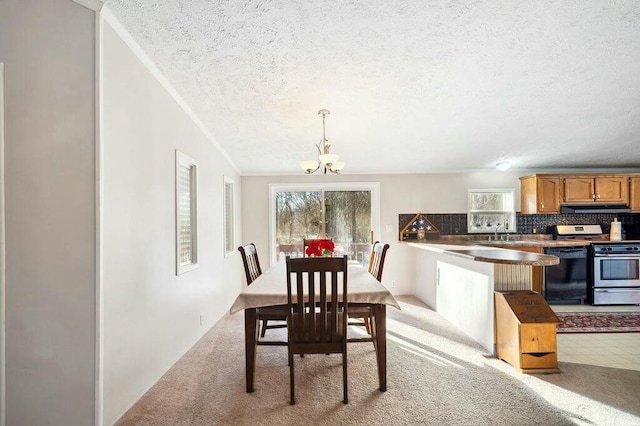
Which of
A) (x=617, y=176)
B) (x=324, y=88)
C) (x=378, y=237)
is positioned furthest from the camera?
(x=378, y=237)

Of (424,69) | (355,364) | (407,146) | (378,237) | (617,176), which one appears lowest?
(355,364)

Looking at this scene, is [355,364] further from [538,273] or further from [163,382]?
[538,273]

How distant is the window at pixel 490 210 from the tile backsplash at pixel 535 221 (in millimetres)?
142

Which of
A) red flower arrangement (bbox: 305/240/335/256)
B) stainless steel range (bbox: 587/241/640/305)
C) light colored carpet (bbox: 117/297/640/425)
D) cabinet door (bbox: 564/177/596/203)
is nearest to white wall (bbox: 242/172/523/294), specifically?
cabinet door (bbox: 564/177/596/203)

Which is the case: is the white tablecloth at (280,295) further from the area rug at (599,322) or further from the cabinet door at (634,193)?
the cabinet door at (634,193)

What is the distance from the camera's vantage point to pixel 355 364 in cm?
297

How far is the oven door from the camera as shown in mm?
4914

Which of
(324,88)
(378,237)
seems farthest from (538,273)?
(324,88)

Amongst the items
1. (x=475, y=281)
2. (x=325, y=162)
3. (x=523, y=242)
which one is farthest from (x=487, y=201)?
(x=325, y=162)

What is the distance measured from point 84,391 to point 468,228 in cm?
543

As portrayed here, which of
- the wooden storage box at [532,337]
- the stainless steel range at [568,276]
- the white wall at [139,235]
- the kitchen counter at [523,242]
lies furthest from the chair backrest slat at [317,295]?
the stainless steel range at [568,276]

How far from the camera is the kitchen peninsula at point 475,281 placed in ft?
9.88

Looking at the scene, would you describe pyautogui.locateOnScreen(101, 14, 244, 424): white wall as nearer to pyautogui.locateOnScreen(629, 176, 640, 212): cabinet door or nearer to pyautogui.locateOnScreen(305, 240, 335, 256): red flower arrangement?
pyautogui.locateOnScreen(305, 240, 335, 256): red flower arrangement

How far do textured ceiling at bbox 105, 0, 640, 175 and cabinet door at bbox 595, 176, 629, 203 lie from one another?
575 mm
